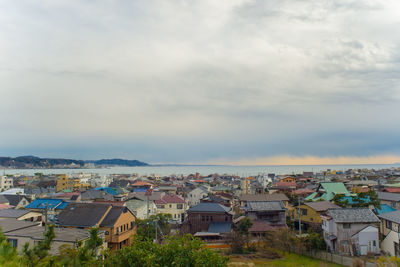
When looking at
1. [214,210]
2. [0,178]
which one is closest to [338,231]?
[214,210]

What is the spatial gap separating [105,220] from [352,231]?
22.6m

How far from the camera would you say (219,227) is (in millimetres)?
32438

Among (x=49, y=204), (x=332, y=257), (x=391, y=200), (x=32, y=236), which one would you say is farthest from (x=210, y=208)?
(x=391, y=200)

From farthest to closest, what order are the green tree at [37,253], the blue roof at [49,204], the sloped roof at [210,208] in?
1. the blue roof at [49,204]
2. the sloped roof at [210,208]
3. the green tree at [37,253]

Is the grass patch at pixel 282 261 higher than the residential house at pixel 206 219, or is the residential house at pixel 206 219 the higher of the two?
the residential house at pixel 206 219

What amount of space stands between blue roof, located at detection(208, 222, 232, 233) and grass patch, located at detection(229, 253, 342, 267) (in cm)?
675

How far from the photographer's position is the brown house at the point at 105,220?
82.5 ft

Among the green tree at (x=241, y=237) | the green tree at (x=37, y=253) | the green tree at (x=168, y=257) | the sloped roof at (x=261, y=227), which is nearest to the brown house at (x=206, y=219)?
the sloped roof at (x=261, y=227)

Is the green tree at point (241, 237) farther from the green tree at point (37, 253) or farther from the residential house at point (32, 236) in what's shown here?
the green tree at point (37, 253)

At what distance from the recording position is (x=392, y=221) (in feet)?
81.9

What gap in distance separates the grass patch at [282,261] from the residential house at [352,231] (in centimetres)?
287

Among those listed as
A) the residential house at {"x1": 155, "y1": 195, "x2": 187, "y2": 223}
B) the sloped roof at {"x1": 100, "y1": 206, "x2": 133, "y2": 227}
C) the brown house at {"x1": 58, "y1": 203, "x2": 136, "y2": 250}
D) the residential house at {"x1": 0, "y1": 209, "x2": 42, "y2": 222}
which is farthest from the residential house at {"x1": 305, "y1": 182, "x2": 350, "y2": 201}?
the residential house at {"x1": 0, "y1": 209, "x2": 42, "y2": 222}

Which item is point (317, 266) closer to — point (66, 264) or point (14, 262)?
point (66, 264)

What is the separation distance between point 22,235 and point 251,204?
986 inches
